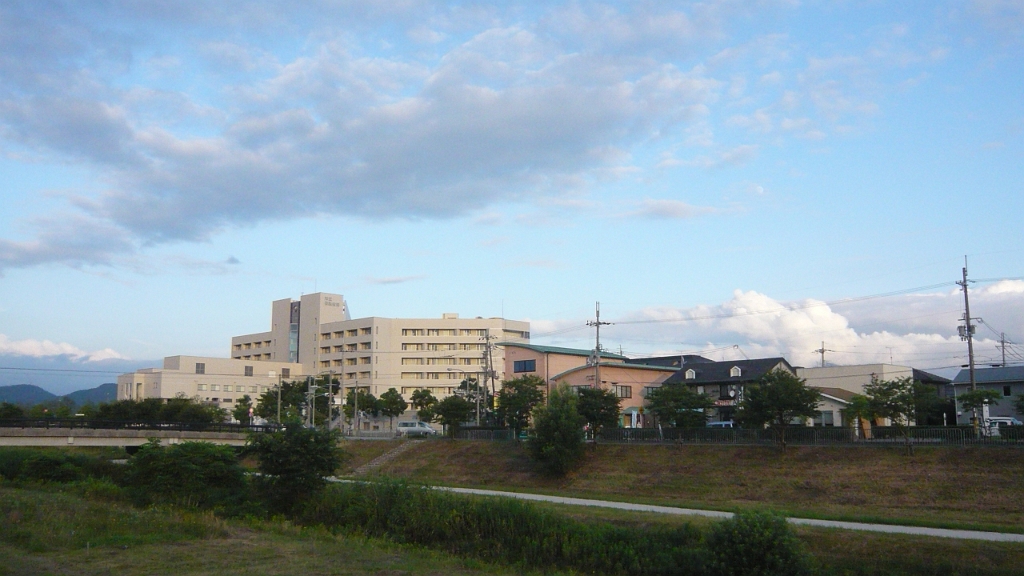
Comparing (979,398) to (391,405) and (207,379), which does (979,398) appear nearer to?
(391,405)

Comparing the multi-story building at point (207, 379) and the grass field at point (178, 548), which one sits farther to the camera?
the multi-story building at point (207, 379)

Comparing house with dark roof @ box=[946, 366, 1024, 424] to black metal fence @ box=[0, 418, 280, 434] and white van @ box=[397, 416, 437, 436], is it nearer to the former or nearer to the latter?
white van @ box=[397, 416, 437, 436]

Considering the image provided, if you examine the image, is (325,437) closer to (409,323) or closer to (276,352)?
(409,323)

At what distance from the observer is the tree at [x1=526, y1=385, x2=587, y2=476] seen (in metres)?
54.5

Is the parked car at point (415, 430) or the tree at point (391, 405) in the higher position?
the tree at point (391, 405)

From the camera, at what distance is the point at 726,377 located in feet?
255

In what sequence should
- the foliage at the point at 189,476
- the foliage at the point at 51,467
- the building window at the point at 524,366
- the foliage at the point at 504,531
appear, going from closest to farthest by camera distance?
the foliage at the point at 504,531 → the foliage at the point at 189,476 → the foliage at the point at 51,467 → the building window at the point at 524,366

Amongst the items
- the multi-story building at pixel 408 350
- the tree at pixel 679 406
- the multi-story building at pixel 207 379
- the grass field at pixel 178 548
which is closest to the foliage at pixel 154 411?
the multi-story building at pixel 207 379

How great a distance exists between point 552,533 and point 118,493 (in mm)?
22646

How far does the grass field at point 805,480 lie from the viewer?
3722cm

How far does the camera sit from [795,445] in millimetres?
50094

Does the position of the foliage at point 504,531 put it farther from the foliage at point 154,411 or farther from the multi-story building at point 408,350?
the multi-story building at point 408,350

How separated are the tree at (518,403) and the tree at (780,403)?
79.1 ft

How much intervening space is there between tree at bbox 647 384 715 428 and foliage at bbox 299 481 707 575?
29.4m
